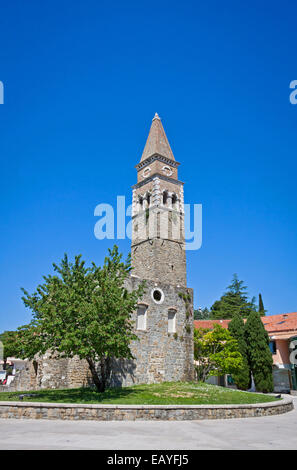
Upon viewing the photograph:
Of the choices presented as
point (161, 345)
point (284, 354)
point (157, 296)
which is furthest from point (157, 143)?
point (284, 354)

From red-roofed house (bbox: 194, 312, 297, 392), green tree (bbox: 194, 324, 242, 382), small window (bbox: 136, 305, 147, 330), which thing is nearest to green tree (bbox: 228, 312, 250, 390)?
green tree (bbox: 194, 324, 242, 382)

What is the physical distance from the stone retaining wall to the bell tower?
57.5 feet

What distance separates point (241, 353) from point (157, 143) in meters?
21.7

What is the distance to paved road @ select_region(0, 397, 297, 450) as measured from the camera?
846 centimetres

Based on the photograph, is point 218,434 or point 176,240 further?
point 176,240

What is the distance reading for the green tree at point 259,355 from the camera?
98.6ft

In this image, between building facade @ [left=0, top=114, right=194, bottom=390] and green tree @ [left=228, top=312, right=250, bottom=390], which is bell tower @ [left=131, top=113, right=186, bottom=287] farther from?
green tree @ [left=228, top=312, right=250, bottom=390]

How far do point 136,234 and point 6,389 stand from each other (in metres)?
17.0

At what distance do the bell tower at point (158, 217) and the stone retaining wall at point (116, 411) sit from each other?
17.5 m

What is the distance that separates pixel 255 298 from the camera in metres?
65.1

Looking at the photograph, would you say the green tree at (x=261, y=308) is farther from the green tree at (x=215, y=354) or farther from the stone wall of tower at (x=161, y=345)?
the stone wall of tower at (x=161, y=345)

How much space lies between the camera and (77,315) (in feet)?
54.3
